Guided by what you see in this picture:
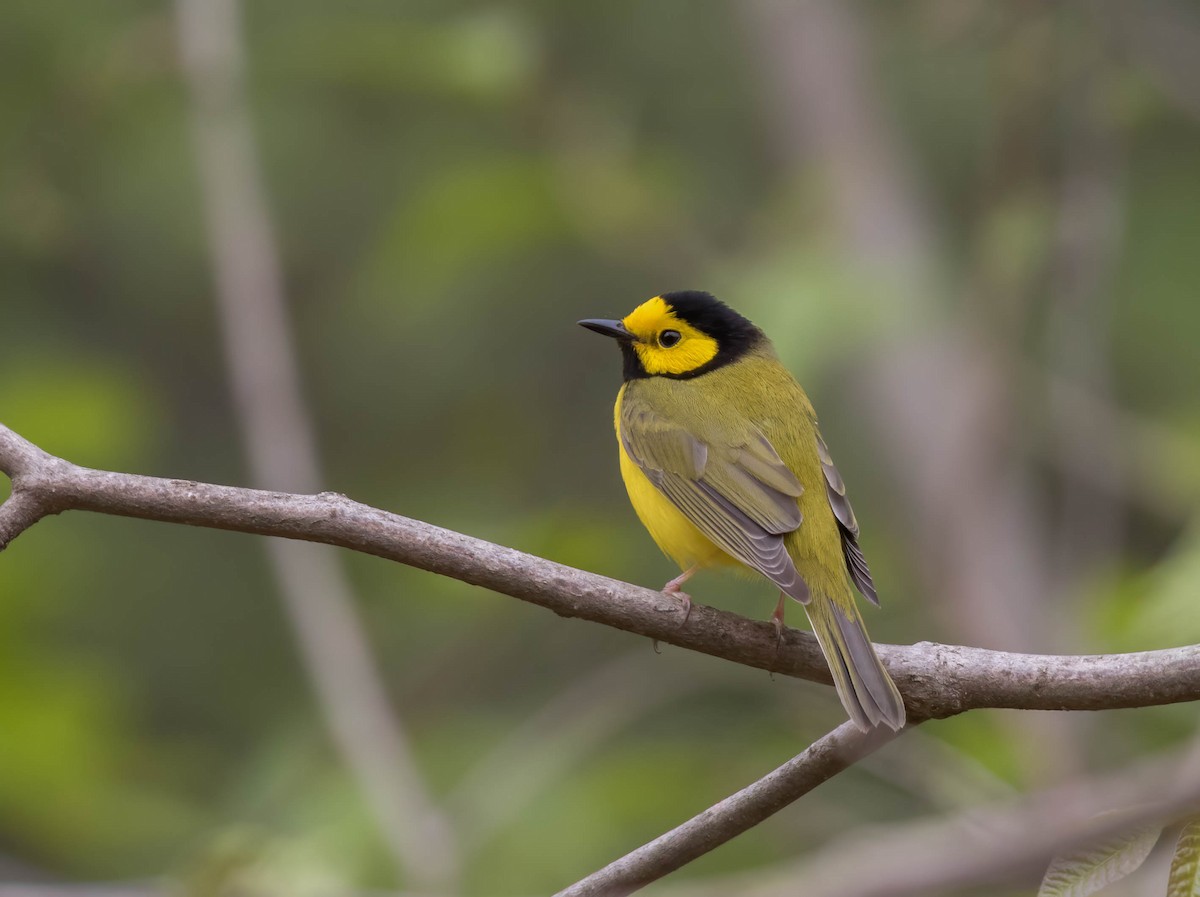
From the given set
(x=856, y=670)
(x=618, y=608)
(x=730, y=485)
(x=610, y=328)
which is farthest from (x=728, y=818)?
(x=610, y=328)

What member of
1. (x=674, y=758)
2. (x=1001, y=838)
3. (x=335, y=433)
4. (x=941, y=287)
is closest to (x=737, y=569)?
(x=674, y=758)

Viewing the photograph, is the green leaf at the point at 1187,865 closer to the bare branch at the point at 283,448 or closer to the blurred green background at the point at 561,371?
the blurred green background at the point at 561,371

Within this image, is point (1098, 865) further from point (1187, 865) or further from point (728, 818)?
point (728, 818)

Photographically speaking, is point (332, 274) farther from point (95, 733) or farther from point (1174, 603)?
point (1174, 603)

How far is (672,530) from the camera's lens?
4445 mm

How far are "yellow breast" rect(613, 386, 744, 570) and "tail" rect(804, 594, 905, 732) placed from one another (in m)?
0.62

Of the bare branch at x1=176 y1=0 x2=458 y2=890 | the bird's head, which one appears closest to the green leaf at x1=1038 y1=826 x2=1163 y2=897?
the bare branch at x1=176 y1=0 x2=458 y2=890

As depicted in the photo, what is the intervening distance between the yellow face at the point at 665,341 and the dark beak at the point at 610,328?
3 centimetres

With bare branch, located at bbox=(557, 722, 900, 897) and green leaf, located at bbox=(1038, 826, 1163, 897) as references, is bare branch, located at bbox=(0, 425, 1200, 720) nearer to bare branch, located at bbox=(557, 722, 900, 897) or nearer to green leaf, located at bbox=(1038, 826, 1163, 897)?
bare branch, located at bbox=(557, 722, 900, 897)

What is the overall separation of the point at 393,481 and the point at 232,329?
→ 2377mm

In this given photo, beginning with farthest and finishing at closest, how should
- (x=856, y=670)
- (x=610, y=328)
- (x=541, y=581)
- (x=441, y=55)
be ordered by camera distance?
(x=441, y=55) < (x=610, y=328) < (x=856, y=670) < (x=541, y=581)

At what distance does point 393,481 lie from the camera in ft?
27.2

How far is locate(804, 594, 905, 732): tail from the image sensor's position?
2.94 meters

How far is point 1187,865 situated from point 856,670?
4.82 feet
